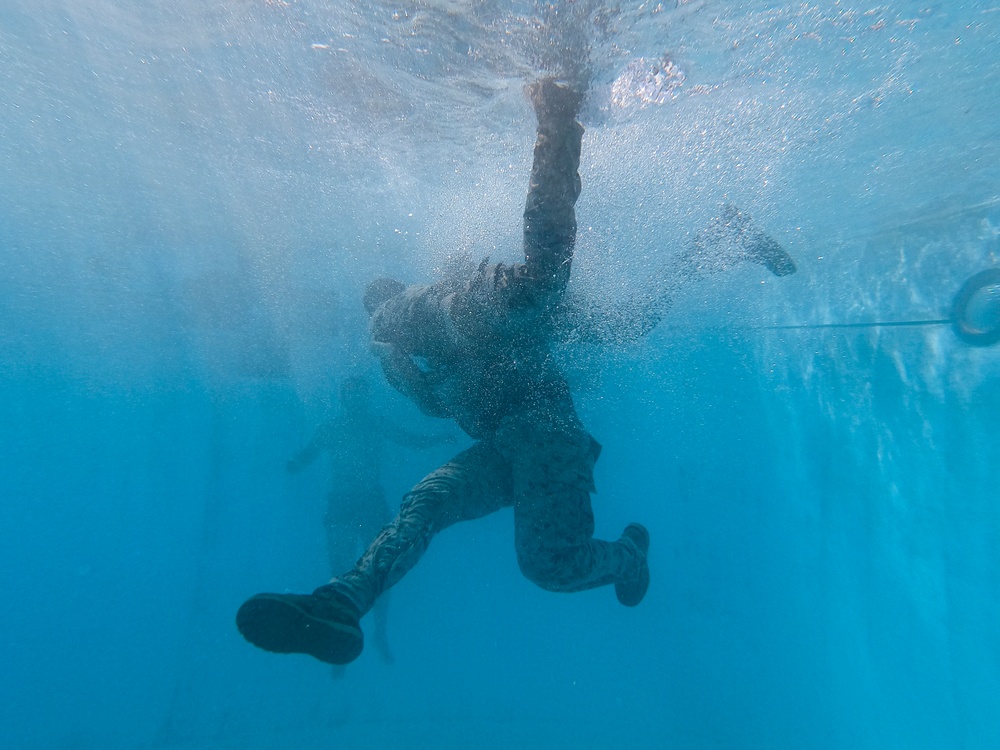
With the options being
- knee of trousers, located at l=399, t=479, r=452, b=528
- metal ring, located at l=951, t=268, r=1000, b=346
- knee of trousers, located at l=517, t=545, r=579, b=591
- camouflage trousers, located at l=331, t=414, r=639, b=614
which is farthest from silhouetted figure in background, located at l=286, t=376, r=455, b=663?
metal ring, located at l=951, t=268, r=1000, b=346

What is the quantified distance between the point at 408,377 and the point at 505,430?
1762mm

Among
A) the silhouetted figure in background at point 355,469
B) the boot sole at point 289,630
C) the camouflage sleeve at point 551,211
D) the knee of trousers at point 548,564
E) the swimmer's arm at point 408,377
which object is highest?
the camouflage sleeve at point 551,211

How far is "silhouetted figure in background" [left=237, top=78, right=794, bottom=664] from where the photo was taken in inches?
112

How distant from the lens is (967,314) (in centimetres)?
1081

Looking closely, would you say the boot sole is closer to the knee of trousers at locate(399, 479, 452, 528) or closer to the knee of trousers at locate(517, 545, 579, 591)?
the knee of trousers at locate(399, 479, 452, 528)

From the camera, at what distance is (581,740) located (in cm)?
1234

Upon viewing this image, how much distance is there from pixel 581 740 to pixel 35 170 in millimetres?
24112

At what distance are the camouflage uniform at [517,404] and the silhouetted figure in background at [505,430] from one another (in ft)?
0.04

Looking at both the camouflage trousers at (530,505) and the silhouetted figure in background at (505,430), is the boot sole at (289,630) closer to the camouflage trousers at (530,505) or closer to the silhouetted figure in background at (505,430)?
the silhouetted figure in background at (505,430)

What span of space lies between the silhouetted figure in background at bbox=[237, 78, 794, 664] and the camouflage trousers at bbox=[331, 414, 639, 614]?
1 centimetres

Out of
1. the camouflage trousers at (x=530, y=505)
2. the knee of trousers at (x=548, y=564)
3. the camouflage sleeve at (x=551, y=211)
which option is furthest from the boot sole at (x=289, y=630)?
the camouflage sleeve at (x=551, y=211)

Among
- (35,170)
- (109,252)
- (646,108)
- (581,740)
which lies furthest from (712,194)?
(109,252)

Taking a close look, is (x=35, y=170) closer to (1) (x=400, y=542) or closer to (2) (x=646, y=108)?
(2) (x=646, y=108)

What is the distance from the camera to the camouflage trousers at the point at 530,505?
3.62 metres
